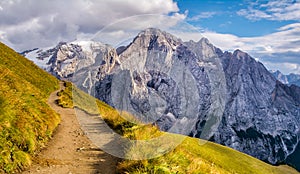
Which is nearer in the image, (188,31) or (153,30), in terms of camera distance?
(188,31)

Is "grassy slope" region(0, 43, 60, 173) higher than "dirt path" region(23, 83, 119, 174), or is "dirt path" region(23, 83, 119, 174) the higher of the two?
"grassy slope" region(0, 43, 60, 173)

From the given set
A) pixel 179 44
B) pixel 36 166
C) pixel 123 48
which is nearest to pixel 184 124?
pixel 179 44

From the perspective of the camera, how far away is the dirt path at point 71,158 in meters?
13.5

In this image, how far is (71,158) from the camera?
15.5m

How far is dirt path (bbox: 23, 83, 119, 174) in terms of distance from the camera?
13527 mm

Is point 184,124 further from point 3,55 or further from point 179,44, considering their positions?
point 3,55

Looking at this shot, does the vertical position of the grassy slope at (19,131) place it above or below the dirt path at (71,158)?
above

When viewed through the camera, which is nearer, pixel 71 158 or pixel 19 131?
pixel 19 131

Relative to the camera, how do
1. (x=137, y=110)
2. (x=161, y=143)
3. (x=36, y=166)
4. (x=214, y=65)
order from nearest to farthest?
(x=214, y=65) < (x=36, y=166) < (x=161, y=143) < (x=137, y=110)

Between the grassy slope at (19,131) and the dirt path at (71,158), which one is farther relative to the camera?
the dirt path at (71,158)

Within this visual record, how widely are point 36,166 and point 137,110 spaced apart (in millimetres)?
6948

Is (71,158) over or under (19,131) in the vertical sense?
under

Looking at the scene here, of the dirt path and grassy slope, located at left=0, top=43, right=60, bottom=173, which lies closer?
grassy slope, located at left=0, top=43, right=60, bottom=173

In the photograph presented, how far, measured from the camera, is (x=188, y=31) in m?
12.0
